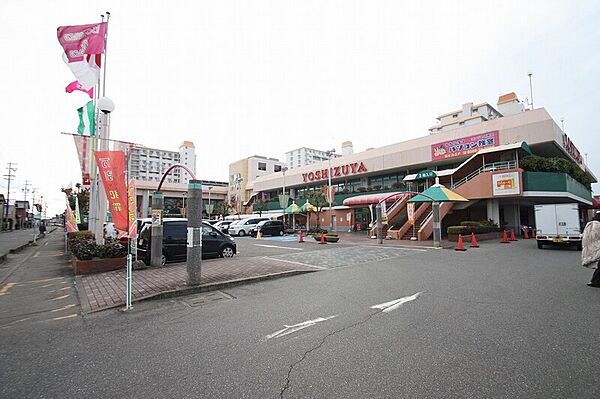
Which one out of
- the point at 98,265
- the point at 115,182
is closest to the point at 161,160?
the point at 98,265

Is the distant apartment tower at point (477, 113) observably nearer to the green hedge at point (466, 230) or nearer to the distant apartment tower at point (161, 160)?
the green hedge at point (466, 230)

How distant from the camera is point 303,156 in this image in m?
116

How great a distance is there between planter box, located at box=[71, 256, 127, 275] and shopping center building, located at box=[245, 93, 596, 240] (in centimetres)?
1843

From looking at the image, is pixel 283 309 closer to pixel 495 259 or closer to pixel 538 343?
pixel 538 343

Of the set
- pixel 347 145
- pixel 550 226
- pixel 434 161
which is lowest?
pixel 550 226

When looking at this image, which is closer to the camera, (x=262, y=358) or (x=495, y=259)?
(x=262, y=358)

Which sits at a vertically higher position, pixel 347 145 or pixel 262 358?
pixel 347 145

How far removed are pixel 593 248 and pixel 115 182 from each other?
12.0 m

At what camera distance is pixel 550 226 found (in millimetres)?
15102

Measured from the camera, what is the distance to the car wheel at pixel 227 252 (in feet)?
41.4

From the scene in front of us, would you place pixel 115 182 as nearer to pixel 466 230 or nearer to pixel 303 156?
pixel 466 230

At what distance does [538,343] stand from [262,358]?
140 inches

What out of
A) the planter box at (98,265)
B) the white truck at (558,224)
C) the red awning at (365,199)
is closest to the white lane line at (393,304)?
the planter box at (98,265)

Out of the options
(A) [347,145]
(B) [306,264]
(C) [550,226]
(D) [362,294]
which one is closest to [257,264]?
(B) [306,264]
